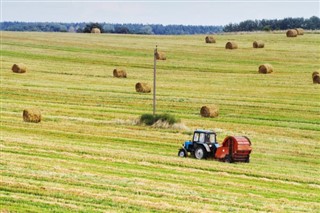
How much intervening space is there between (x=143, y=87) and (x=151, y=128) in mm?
14591

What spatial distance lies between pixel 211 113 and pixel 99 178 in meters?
21.0

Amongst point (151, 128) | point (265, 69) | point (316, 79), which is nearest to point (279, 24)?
point (265, 69)

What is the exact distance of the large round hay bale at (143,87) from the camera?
55094 mm

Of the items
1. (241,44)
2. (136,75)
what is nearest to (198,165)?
(136,75)

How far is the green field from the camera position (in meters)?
22.3

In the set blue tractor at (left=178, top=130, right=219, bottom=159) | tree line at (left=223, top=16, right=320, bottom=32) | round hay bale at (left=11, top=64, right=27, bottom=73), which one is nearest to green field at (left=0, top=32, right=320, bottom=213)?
round hay bale at (left=11, top=64, right=27, bottom=73)

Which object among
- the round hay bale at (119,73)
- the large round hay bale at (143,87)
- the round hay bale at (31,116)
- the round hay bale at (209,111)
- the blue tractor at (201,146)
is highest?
the round hay bale at (119,73)

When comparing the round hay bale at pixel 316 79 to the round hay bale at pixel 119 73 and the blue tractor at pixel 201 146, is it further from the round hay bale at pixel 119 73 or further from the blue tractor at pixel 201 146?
the blue tractor at pixel 201 146

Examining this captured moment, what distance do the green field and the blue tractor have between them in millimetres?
812

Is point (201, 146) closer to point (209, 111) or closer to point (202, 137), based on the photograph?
point (202, 137)

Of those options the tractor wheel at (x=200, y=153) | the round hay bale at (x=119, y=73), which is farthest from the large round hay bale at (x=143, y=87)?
the tractor wheel at (x=200, y=153)

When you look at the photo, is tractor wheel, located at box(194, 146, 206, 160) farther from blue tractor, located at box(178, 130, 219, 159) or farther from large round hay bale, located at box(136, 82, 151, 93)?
large round hay bale, located at box(136, 82, 151, 93)

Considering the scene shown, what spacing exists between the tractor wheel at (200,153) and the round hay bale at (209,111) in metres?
13.0

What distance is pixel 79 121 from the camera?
4272 centimetres
